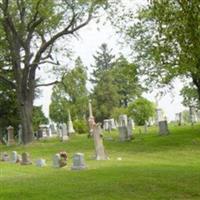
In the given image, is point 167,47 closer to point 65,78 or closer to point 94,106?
point 65,78

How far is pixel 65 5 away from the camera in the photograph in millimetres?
40250

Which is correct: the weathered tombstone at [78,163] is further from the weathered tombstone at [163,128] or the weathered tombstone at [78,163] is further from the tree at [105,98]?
the tree at [105,98]

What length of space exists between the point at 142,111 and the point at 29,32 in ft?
57.6

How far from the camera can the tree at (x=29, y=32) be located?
127 feet

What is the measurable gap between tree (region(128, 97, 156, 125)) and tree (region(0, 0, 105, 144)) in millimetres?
13865

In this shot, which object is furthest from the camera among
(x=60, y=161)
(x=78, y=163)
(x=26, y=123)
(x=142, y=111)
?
(x=142, y=111)

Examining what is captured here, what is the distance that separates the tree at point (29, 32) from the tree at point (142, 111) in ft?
45.5

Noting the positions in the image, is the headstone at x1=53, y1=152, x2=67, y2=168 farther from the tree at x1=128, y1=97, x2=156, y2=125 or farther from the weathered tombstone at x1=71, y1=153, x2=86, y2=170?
the tree at x1=128, y1=97, x2=156, y2=125

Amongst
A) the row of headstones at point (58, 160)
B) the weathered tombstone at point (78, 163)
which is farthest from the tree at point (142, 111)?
the weathered tombstone at point (78, 163)

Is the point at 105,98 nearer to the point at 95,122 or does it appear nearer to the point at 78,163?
the point at 95,122

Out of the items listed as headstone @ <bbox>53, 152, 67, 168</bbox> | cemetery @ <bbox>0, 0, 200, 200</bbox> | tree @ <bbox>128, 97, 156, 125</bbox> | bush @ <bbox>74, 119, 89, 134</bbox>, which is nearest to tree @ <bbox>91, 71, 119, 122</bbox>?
cemetery @ <bbox>0, 0, 200, 200</bbox>

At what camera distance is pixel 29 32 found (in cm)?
4038

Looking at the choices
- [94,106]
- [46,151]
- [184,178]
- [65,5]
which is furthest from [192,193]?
[94,106]

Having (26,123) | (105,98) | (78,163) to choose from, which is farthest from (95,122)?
(105,98)
